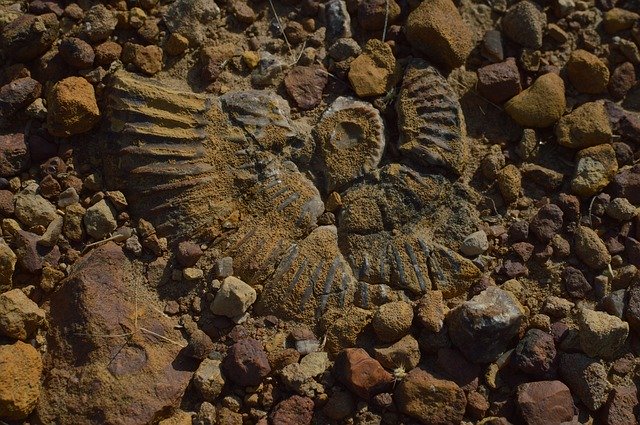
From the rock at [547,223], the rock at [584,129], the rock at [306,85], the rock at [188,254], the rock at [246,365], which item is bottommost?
the rock at [246,365]

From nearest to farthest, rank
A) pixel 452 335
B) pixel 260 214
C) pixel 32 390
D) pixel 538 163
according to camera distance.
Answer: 1. pixel 32 390
2. pixel 452 335
3. pixel 260 214
4. pixel 538 163

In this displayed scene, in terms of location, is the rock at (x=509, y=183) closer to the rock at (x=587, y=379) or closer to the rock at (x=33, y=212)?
the rock at (x=587, y=379)

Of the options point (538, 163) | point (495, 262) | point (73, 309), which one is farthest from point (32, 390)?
point (538, 163)

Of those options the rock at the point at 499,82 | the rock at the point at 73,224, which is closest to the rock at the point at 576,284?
the rock at the point at 499,82

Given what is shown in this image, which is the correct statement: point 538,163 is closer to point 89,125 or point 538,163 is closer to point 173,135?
point 173,135

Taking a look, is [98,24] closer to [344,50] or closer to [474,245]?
[344,50]
